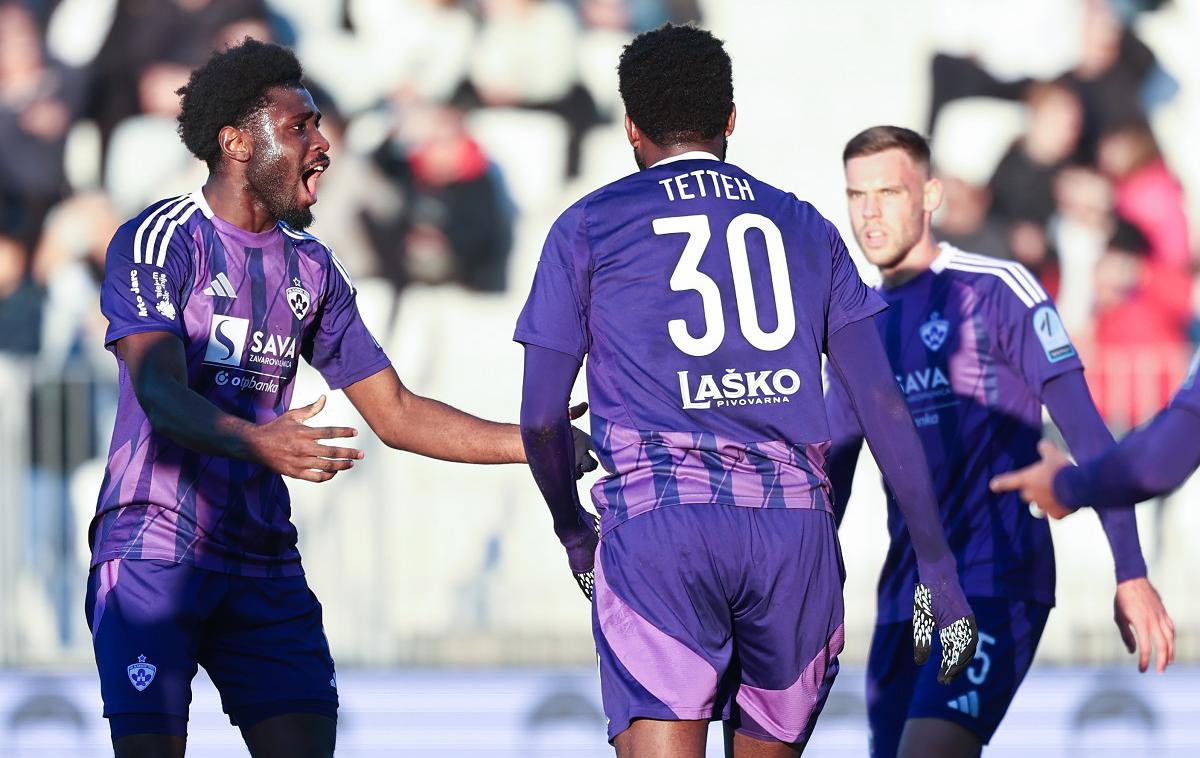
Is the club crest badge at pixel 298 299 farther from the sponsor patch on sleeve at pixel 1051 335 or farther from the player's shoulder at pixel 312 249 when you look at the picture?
the sponsor patch on sleeve at pixel 1051 335

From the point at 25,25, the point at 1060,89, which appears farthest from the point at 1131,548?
the point at 25,25

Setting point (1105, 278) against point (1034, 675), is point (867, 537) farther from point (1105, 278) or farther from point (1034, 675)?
point (1105, 278)

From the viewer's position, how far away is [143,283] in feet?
14.8

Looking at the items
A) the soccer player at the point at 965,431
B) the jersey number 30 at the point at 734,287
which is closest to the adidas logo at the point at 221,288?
the jersey number 30 at the point at 734,287

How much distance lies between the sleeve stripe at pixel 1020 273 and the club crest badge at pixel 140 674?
114 inches

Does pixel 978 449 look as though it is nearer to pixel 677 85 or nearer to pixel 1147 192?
pixel 677 85

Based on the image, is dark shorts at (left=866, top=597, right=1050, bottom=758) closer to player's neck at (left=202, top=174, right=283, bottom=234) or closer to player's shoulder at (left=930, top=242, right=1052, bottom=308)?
player's shoulder at (left=930, top=242, right=1052, bottom=308)

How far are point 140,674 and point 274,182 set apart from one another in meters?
1.40

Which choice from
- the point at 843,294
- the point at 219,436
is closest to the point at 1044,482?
the point at 843,294

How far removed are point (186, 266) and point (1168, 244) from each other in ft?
29.0

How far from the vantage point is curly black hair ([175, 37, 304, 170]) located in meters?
A: 4.86

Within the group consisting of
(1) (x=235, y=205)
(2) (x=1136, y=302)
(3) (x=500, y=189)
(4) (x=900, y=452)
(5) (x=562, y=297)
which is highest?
(3) (x=500, y=189)

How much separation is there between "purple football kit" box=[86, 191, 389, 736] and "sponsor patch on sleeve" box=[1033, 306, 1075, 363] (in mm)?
2283

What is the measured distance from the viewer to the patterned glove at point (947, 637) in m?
4.16
